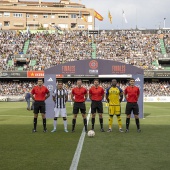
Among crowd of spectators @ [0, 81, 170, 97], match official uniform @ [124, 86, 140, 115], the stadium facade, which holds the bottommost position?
crowd of spectators @ [0, 81, 170, 97]

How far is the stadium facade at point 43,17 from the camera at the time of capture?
9831cm

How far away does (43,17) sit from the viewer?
101m

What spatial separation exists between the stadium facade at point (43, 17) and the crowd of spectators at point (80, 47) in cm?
2852

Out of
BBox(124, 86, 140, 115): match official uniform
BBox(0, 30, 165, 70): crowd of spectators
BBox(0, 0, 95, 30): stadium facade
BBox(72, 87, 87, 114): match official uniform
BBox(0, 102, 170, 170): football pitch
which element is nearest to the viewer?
BBox(0, 102, 170, 170): football pitch

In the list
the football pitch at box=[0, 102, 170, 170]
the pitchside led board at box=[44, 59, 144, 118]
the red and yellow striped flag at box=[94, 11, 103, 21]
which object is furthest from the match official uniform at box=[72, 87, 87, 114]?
the red and yellow striped flag at box=[94, 11, 103, 21]

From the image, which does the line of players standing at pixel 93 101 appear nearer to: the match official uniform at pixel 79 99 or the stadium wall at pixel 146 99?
the match official uniform at pixel 79 99

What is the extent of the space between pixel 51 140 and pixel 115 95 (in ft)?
11.9

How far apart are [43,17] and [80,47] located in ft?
123

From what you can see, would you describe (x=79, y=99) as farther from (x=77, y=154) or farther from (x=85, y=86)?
(x=85, y=86)

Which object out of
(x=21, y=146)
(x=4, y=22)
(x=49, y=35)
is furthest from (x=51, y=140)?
(x=4, y=22)

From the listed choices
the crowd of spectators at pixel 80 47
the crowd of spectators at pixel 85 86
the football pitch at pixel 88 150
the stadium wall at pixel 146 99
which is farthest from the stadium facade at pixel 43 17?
the football pitch at pixel 88 150

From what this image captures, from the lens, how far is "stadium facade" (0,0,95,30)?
323 feet

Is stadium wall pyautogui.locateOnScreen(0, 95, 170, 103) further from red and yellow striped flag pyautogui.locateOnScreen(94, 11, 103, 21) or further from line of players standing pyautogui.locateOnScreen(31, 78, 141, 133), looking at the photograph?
line of players standing pyautogui.locateOnScreen(31, 78, 141, 133)

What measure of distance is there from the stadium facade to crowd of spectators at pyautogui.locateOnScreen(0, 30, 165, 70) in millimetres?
28521
